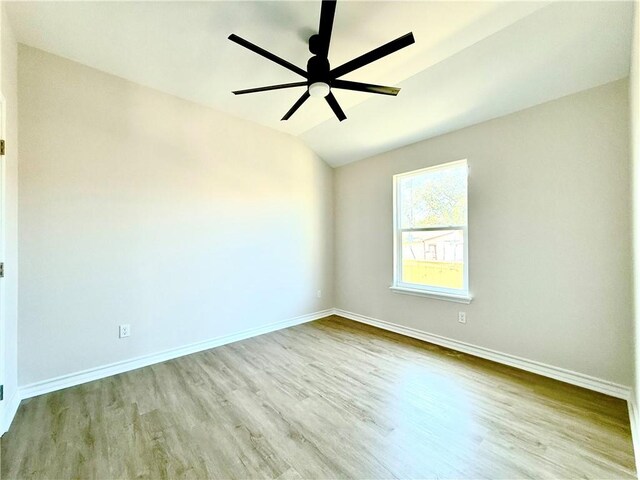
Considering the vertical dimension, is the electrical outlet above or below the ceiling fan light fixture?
below

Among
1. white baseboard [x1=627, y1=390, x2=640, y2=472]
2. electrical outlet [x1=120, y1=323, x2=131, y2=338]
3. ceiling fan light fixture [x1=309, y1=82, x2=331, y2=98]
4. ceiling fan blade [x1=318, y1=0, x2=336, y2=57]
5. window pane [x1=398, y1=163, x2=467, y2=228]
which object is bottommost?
white baseboard [x1=627, y1=390, x2=640, y2=472]

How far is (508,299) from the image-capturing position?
2750 millimetres

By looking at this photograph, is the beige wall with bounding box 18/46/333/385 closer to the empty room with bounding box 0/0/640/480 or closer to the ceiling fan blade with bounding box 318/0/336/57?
the empty room with bounding box 0/0/640/480

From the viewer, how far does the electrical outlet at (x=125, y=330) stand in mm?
2639

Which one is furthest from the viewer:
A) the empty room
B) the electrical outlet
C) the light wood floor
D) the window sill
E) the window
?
the window

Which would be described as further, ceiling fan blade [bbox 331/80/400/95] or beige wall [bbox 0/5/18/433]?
ceiling fan blade [bbox 331/80/400/95]

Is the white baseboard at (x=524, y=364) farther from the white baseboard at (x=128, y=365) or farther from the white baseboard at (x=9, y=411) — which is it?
the white baseboard at (x=9, y=411)

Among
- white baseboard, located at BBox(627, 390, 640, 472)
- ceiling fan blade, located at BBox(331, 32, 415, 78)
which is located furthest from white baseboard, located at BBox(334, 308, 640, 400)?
ceiling fan blade, located at BBox(331, 32, 415, 78)

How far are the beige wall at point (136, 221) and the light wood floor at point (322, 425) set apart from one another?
539mm

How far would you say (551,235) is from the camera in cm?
249

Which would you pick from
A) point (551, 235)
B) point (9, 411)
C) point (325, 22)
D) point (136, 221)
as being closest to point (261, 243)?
point (136, 221)

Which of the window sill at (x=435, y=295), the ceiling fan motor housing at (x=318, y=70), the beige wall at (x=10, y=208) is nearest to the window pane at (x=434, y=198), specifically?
the window sill at (x=435, y=295)

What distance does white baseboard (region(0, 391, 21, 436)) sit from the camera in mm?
1771

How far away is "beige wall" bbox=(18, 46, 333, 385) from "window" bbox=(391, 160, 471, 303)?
1655mm
